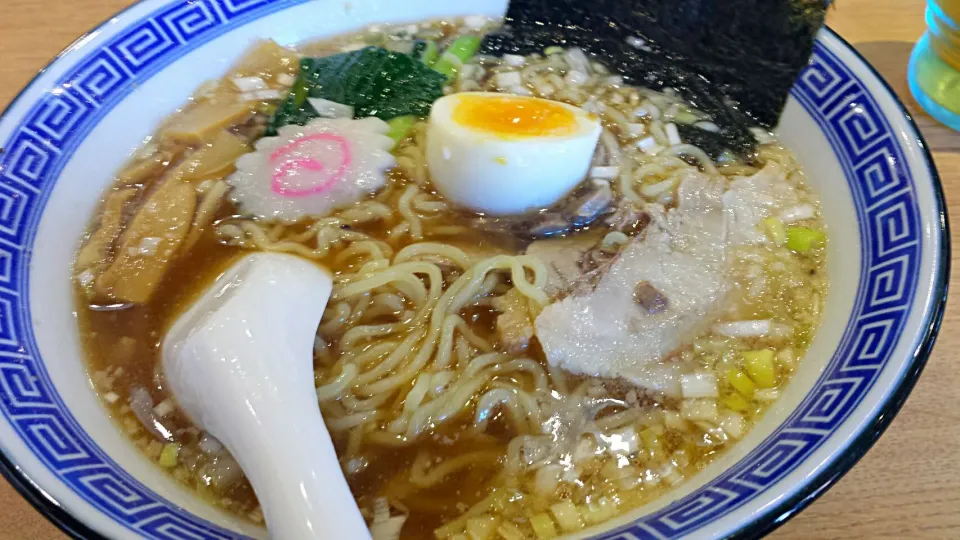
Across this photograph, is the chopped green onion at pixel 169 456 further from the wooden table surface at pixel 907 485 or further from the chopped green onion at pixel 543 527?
the chopped green onion at pixel 543 527

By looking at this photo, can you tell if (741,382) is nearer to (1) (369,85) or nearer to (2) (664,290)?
(2) (664,290)

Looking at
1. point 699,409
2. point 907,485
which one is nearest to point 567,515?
point 699,409

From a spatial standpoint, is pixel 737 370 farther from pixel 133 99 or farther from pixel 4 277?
pixel 133 99

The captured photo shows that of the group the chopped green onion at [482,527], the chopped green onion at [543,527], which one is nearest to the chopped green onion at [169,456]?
the chopped green onion at [482,527]

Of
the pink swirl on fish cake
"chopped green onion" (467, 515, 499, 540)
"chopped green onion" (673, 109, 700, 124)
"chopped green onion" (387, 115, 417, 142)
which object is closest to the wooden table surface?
"chopped green onion" (467, 515, 499, 540)

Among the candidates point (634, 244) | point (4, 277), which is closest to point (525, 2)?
point (634, 244)
